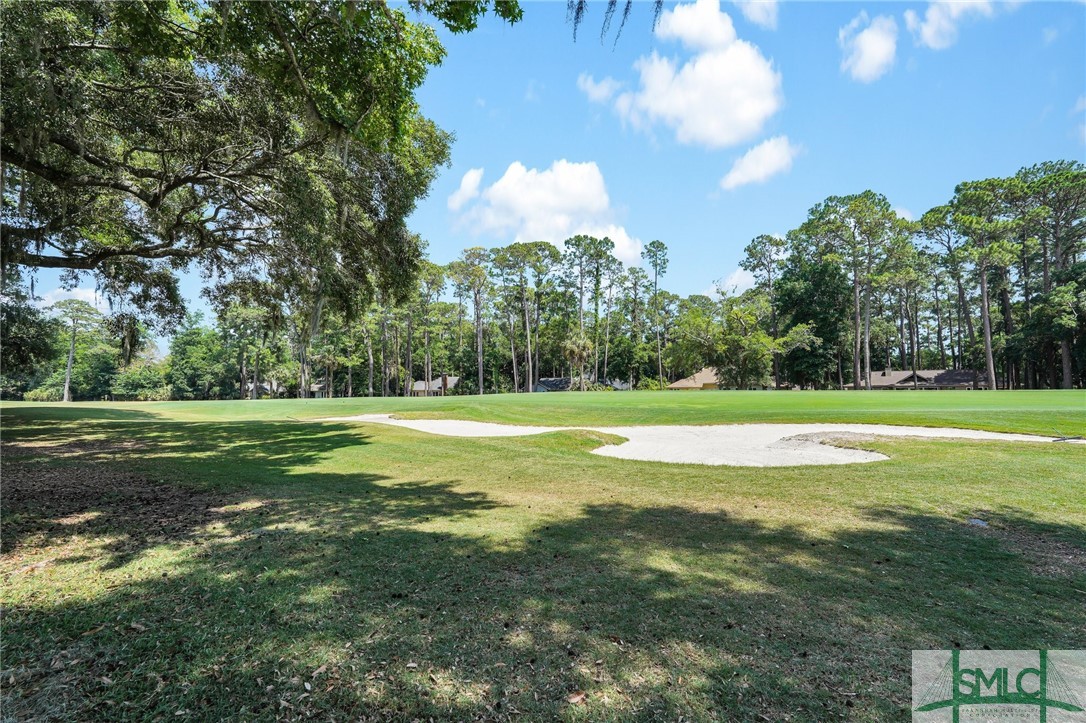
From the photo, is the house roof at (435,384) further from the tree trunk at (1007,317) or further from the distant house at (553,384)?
the tree trunk at (1007,317)

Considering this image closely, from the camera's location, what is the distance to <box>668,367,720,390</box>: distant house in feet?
203

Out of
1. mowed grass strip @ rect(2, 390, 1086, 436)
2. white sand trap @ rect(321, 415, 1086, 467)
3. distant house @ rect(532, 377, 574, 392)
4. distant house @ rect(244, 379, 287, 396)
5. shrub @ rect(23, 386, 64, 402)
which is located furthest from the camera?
distant house @ rect(244, 379, 287, 396)

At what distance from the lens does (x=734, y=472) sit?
8578mm

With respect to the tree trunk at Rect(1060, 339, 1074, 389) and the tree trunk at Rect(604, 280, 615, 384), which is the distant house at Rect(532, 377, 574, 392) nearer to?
the tree trunk at Rect(604, 280, 615, 384)

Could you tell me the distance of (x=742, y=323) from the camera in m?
49.8

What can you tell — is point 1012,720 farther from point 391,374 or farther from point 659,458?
point 391,374

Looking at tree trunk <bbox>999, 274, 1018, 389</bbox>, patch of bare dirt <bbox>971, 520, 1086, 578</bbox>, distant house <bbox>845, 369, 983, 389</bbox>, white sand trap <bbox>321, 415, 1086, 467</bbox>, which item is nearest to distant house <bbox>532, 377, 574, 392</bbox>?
distant house <bbox>845, 369, 983, 389</bbox>

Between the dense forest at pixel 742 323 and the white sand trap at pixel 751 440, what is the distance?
2895 cm

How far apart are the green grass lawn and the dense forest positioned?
107ft

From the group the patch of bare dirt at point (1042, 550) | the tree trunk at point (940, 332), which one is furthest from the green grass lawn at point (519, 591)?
the tree trunk at point (940, 332)

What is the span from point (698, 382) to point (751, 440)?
53826 millimetres

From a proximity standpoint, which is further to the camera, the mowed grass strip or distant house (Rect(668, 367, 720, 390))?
distant house (Rect(668, 367, 720, 390))

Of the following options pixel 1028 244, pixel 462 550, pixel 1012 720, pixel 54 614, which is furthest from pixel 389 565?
pixel 1028 244

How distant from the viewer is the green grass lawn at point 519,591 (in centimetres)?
232
